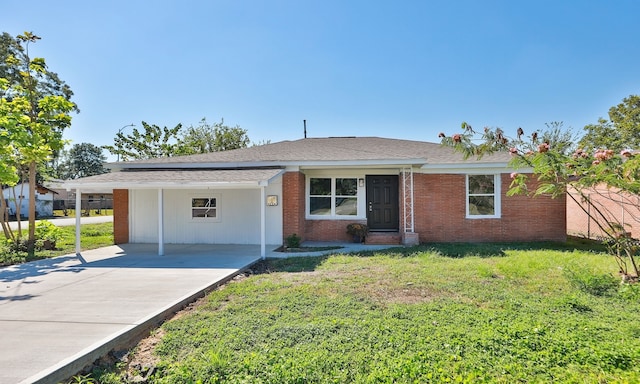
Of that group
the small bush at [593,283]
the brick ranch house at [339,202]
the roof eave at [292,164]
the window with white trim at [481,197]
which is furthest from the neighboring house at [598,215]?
the small bush at [593,283]

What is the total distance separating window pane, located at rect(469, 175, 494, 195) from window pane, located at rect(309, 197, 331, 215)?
201 inches

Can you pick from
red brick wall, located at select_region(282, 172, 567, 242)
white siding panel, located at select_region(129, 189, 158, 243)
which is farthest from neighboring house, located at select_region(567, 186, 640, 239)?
white siding panel, located at select_region(129, 189, 158, 243)

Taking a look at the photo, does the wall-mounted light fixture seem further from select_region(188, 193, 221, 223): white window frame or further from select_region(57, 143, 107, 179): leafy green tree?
select_region(57, 143, 107, 179): leafy green tree

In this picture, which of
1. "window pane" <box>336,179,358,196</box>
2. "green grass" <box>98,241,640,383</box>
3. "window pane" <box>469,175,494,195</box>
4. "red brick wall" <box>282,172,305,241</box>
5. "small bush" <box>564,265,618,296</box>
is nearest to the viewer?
"green grass" <box>98,241,640,383</box>

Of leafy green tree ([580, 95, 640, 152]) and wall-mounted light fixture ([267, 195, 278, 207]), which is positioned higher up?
leafy green tree ([580, 95, 640, 152])

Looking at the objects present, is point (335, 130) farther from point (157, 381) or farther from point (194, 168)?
point (157, 381)

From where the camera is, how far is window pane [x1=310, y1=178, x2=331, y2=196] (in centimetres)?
1292

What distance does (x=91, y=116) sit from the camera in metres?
25.7

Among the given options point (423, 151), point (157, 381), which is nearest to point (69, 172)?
point (423, 151)

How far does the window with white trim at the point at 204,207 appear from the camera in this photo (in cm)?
1270

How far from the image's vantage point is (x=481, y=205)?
1239 centimetres

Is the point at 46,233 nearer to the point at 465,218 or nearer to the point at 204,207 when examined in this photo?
the point at 204,207

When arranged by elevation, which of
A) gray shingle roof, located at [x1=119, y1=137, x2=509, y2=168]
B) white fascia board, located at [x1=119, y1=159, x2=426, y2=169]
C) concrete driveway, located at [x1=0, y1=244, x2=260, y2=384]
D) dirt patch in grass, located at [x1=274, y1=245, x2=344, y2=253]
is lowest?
concrete driveway, located at [x1=0, y1=244, x2=260, y2=384]

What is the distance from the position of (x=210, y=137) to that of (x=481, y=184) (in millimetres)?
28810
